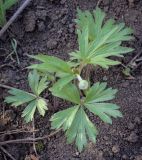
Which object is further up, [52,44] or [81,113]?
[52,44]

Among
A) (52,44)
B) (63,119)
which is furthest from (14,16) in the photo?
(63,119)

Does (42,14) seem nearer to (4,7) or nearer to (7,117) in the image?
(4,7)

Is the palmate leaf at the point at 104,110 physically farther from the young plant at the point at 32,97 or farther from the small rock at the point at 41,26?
the small rock at the point at 41,26

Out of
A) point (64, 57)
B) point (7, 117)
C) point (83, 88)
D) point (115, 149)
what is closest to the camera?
point (83, 88)

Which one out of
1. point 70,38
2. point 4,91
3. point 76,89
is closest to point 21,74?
point 4,91

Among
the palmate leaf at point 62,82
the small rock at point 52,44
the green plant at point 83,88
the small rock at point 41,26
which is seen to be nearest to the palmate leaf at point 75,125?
the green plant at point 83,88

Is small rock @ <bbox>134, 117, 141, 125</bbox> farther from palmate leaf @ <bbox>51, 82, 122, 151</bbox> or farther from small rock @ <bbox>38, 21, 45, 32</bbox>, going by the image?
small rock @ <bbox>38, 21, 45, 32</bbox>

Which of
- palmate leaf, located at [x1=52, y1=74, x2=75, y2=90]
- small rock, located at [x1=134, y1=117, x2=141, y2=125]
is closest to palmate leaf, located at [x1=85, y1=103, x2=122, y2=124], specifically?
palmate leaf, located at [x1=52, y1=74, x2=75, y2=90]
